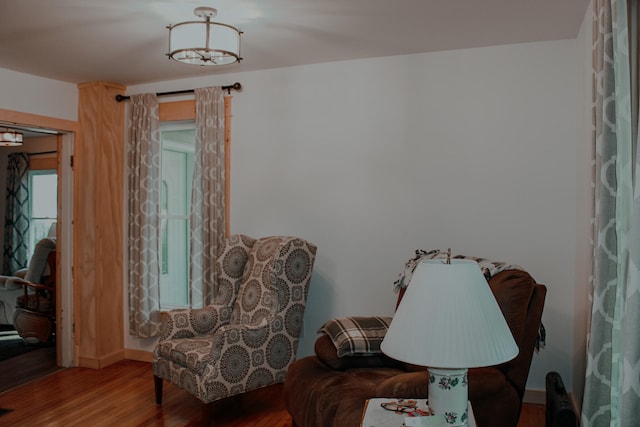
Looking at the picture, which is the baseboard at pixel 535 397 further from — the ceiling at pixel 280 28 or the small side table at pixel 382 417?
the ceiling at pixel 280 28

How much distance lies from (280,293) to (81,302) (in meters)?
Answer: 2.01

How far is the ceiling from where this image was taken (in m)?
2.66

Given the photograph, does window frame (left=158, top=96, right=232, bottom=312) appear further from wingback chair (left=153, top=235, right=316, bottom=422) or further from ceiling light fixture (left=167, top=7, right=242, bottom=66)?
ceiling light fixture (left=167, top=7, right=242, bottom=66)

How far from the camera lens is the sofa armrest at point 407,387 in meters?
2.15

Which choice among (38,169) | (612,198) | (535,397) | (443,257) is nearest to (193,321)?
(443,257)

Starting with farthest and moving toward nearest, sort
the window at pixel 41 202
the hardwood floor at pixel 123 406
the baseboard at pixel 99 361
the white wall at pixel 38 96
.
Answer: the window at pixel 41 202 → the baseboard at pixel 99 361 → the white wall at pixel 38 96 → the hardwood floor at pixel 123 406

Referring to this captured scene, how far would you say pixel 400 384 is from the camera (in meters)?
2.19

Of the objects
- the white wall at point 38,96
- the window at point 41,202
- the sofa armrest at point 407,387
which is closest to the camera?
the sofa armrest at point 407,387

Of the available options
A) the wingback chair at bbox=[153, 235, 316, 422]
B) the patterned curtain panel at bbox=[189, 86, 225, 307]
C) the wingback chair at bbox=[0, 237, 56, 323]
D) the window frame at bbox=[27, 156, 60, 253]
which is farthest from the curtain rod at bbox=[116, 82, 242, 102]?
the wingback chair at bbox=[0, 237, 56, 323]

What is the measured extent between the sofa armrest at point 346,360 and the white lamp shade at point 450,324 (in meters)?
1.17

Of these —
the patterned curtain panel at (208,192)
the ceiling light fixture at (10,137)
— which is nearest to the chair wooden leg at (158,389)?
the patterned curtain panel at (208,192)

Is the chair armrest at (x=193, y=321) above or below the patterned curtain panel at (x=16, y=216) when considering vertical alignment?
below

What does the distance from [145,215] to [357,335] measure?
7.70 feet

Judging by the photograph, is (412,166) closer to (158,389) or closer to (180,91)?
(180,91)
